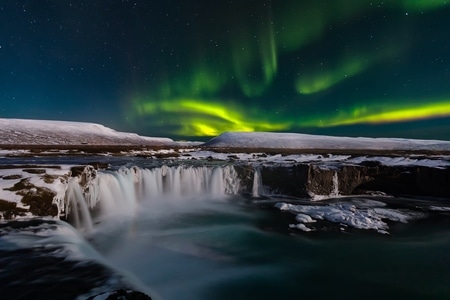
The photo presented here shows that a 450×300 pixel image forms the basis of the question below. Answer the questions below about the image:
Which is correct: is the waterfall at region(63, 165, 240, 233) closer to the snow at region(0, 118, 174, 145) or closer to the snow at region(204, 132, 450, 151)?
the snow at region(204, 132, 450, 151)

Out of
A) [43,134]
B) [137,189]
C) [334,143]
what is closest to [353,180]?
[137,189]

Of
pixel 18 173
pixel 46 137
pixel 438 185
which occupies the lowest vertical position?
pixel 438 185

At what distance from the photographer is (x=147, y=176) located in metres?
19.2

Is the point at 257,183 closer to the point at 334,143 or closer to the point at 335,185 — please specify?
the point at 335,185

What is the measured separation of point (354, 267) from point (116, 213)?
11547 mm

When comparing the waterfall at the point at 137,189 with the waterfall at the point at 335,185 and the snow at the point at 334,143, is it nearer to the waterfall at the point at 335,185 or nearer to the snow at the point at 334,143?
the waterfall at the point at 335,185

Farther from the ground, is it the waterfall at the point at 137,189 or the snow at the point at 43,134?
the snow at the point at 43,134

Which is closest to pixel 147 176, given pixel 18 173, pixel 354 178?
pixel 18 173

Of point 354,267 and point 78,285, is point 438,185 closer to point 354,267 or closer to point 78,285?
point 354,267

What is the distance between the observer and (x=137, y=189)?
18219 mm

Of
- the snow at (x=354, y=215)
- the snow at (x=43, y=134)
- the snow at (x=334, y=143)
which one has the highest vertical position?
the snow at (x=43, y=134)

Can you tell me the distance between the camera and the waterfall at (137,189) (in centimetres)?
1199

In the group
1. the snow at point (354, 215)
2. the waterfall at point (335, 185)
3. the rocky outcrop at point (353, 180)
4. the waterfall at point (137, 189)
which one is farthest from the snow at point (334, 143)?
the snow at point (354, 215)

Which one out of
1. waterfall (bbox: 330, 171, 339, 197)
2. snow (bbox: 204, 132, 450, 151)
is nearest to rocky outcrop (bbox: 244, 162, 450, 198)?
waterfall (bbox: 330, 171, 339, 197)
